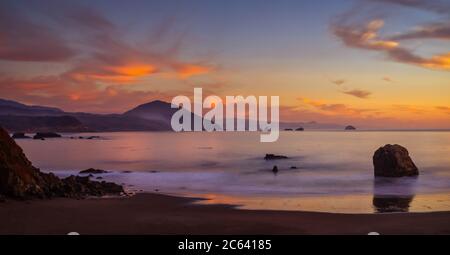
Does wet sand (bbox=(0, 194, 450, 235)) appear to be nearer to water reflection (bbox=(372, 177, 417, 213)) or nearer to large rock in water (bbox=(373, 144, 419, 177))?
water reflection (bbox=(372, 177, 417, 213))

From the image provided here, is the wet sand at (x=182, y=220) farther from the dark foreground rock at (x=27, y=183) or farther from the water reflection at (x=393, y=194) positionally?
the water reflection at (x=393, y=194)

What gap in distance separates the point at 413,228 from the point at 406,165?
19.1m

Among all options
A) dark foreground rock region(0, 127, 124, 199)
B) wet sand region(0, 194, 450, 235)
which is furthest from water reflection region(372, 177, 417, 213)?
dark foreground rock region(0, 127, 124, 199)

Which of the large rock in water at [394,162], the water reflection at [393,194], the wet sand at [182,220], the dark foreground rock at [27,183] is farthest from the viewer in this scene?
the large rock in water at [394,162]

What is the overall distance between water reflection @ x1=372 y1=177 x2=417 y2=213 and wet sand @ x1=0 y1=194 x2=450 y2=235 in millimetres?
2392

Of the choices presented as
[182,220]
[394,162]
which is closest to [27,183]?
[182,220]

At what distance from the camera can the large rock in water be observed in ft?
102

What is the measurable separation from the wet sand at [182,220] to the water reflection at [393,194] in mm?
2392

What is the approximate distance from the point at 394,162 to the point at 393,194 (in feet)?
26.2

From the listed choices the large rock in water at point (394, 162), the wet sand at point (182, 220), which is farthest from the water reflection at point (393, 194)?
the wet sand at point (182, 220)

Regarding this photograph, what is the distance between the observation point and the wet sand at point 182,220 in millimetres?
13219

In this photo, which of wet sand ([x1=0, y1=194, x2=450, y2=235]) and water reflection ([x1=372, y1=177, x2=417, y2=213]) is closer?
wet sand ([x1=0, y1=194, x2=450, y2=235])

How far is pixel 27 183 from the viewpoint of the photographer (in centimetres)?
1816
